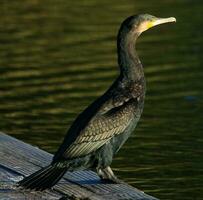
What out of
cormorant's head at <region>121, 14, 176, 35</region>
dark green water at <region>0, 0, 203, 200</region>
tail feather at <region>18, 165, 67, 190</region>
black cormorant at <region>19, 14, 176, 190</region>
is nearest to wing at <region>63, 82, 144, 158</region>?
black cormorant at <region>19, 14, 176, 190</region>

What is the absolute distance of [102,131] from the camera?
8594mm

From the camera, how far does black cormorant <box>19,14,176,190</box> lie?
8422 mm

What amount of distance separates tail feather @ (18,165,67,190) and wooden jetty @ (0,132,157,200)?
7cm

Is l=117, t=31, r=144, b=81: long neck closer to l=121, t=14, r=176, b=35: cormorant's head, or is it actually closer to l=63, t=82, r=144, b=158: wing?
l=121, t=14, r=176, b=35: cormorant's head

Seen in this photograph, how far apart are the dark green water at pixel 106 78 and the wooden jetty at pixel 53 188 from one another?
1207mm

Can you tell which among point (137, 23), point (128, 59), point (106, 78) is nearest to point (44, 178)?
point (128, 59)

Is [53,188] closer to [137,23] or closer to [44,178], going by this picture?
[44,178]

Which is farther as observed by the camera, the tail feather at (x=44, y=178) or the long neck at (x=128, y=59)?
the long neck at (x=128, y=59)

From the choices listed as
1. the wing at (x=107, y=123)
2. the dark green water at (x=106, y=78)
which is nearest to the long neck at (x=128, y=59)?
the wing at (x=107, y=123)

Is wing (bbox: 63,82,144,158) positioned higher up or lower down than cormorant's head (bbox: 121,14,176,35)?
lower down

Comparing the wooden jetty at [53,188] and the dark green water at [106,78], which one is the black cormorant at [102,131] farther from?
the dark green water at [106,78]

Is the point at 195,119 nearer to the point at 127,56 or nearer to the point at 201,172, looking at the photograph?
the point at 201,172

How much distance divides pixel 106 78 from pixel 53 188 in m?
7.92

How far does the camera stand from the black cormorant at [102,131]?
332 inches
